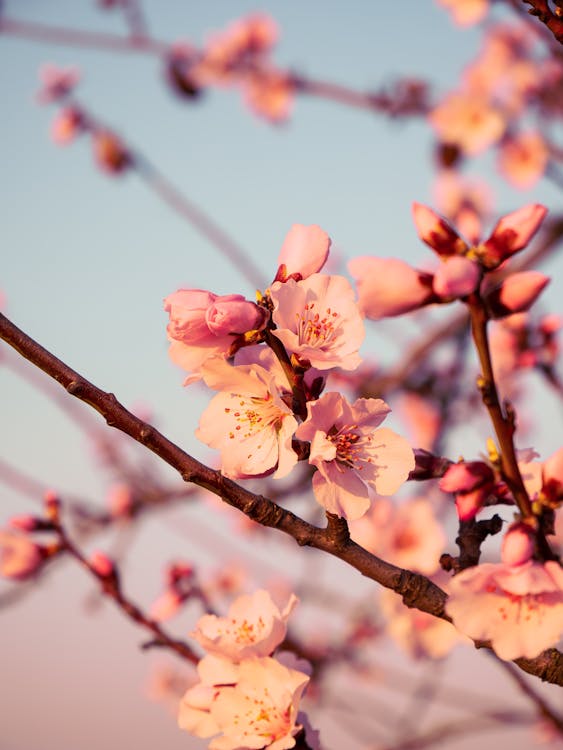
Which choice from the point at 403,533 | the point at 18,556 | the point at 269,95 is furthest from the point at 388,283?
the point at 269,95

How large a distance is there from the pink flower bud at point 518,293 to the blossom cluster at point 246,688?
1.99ft

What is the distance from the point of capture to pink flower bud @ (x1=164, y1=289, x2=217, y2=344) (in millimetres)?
1141

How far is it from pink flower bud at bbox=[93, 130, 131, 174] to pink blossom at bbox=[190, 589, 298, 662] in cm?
486

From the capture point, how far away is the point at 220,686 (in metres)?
1.35

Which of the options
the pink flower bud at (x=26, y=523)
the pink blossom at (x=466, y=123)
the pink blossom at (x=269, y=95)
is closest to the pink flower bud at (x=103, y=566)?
the pink flower bud at (x=26, y=523)

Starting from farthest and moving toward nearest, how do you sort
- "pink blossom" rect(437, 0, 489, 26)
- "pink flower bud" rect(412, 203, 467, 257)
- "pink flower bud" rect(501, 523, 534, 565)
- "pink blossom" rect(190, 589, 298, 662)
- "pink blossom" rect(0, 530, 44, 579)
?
"pink blossom" rect(437, 0, 489, 26)
"pink blossom" rect(0, 530, 44, 579)
"pink blossom" rect(190, 589, 298, 662)
"pink flower bud" rect(412, 203, 467, 257)
"pink flower bud" rect(501, 523, 534, 565)

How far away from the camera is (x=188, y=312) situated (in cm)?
114

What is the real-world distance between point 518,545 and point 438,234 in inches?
18.0

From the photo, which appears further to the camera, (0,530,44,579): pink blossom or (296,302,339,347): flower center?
(0,530,44,579): pink blossom

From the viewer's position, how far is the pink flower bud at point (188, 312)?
1.14m

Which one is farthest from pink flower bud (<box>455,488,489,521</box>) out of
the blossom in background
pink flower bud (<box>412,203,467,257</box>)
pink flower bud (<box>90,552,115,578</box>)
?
the blossom in background

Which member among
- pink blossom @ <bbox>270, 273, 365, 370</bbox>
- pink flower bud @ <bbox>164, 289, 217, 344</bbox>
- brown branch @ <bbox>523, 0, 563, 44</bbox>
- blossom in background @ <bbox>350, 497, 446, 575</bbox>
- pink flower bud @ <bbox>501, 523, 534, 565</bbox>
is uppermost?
blossom in background @ <bbox>350, 497, 446, 575</bbox>

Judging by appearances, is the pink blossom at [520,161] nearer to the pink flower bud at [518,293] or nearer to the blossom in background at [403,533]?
the blossom in background at [403,533]

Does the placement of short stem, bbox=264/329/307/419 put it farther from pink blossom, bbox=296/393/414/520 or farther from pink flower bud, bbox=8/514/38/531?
pink flower bud, bbox=8/514/38/531
